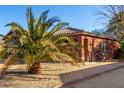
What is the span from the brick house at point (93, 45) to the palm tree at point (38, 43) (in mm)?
8701

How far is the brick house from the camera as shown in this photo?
2265 centimetres

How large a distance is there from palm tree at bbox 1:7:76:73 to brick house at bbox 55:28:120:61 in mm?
8701

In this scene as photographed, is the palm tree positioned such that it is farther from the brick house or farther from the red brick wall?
the red brick wall

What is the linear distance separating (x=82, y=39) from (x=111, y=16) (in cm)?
1251

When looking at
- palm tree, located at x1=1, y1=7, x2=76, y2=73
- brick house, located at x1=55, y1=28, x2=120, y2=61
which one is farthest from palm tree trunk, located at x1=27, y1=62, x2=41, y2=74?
brick house, located at x1=55, y1=28, x2=120, y2=61

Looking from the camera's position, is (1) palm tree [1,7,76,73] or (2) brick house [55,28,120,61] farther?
(2) brick house [55,28,120,61]

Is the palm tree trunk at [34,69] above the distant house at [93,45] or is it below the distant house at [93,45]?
below

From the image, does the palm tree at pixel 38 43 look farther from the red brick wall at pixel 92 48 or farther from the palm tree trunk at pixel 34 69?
the red brick wall at pixel 92 48

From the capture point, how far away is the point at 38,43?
12.4 m

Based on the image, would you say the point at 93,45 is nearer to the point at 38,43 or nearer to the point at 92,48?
the point at 92,48

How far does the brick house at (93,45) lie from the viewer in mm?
22655

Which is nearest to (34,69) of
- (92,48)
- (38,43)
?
(38,43)

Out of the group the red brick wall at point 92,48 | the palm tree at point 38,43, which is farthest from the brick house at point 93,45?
the palm tree at point 38,43

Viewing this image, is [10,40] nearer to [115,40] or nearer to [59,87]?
[59,87]
